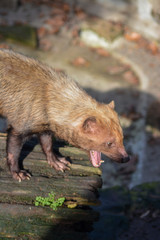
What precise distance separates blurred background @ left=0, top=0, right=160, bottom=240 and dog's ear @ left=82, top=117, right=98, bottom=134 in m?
2.77

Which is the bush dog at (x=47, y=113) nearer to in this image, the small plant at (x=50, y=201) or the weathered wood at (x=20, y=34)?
the small plant at (x=50, y=201)

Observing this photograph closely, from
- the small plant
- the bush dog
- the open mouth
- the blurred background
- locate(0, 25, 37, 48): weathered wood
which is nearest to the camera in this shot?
the small plant

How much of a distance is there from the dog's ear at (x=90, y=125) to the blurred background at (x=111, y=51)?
9.09 ft

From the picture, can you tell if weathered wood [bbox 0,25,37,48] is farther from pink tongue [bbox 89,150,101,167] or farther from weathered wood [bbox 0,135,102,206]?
pink tongue [bbox 89,150,101,167]

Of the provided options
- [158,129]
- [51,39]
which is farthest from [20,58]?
[51,39]

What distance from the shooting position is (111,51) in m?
10.9

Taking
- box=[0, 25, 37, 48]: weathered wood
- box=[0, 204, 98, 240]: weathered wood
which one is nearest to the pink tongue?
box=[0, 204, 98, 240]: weathered wood

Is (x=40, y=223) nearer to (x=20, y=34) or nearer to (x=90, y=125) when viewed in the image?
(x=90, y=125)

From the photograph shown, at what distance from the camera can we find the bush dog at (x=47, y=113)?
446 cm

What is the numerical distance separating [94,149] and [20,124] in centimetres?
98

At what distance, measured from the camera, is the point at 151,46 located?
1105 centimetres

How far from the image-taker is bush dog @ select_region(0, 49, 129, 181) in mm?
4465

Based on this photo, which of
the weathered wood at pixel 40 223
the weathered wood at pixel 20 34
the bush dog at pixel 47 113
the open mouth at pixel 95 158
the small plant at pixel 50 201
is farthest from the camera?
the weathered wood at pixel 20 34

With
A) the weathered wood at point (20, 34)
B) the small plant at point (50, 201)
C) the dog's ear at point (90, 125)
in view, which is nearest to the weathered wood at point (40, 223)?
the small plant at point (50, 201)
